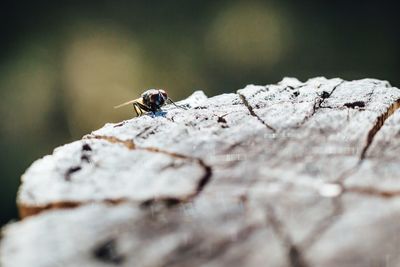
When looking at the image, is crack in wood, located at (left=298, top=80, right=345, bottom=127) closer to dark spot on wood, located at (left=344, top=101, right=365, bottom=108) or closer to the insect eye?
dark spot on wood, located at (left=344, top=101, right=365, bottom=108)

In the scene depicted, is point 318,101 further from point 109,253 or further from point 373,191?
point 109,253

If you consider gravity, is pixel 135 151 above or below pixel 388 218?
above

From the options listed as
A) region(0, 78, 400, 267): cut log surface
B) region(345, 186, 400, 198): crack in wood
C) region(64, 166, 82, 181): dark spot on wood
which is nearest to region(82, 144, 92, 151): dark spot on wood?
region(0, 78, 400, 267): cut log surface

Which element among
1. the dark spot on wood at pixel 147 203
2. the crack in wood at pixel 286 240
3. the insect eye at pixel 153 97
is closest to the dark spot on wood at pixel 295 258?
the crack in wood at pixel 286 240

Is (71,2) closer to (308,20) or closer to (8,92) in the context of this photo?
(8,92)

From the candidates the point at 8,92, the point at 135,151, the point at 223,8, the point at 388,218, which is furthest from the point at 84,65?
the point at 388,218
